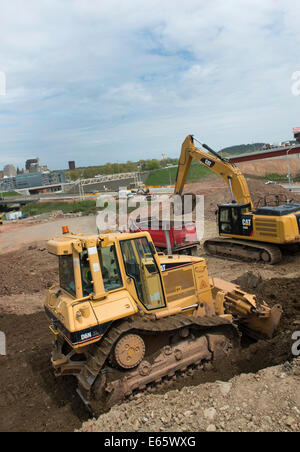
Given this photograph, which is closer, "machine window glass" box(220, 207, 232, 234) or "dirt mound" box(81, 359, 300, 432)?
"dirt mound" box(81, 359, 300, 432)

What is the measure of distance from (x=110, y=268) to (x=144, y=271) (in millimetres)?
596

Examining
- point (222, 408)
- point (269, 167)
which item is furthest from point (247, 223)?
point (269, 167)

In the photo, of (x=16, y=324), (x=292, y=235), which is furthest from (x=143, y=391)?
(x=292, y=235)

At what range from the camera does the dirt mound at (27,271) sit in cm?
1305

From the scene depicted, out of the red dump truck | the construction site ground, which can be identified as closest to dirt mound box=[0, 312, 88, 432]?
the construction site ground

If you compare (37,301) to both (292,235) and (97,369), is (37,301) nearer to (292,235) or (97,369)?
(97,369)

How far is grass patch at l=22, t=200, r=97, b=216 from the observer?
41.0 metres

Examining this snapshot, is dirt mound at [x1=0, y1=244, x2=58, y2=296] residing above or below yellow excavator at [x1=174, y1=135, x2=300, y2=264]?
below

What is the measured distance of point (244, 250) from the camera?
45.0 ft

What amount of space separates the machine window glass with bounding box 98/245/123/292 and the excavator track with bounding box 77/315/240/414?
1.98ft

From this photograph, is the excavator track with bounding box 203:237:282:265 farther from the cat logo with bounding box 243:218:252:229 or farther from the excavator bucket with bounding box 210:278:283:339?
the excavator bucket with bounding box 210:278:283:339

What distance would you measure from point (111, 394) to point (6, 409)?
6.65ft

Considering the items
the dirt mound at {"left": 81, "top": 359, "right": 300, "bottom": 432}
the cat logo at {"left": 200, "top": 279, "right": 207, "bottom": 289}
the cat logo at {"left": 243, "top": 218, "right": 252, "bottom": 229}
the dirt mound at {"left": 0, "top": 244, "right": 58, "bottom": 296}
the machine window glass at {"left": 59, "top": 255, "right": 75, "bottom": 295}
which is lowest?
the dirt mound at {"left": 0, "top": 244, "right": 58, "bottom": 296}

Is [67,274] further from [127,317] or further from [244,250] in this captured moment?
[244,250]
